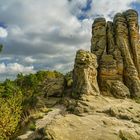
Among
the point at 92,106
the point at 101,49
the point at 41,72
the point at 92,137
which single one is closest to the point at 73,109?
the point at 92,106

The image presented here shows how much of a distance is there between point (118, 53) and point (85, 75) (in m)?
7.54

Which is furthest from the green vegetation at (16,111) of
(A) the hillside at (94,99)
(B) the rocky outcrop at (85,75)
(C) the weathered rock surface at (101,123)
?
(B) the rocky outcrop at (85,75)

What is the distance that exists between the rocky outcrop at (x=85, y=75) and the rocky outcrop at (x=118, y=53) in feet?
8.55

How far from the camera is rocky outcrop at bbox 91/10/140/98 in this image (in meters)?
48.8

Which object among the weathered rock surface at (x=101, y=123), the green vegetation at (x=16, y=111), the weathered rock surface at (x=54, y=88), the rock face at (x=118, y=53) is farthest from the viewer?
the weathered rock surface at (x=54, y=88)

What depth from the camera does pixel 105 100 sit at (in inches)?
1811

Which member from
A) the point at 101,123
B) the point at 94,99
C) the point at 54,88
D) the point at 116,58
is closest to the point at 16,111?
the point at 101,123

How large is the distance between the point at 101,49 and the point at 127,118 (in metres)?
12.5

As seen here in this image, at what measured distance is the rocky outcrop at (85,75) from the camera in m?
45.3

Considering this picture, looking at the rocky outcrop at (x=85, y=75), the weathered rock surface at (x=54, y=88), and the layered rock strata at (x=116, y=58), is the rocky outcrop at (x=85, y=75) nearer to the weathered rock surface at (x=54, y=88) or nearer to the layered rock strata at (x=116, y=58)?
the layered rock strata at (x=116, y=58)

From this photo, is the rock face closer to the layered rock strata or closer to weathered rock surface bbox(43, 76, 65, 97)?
the layered rock strata

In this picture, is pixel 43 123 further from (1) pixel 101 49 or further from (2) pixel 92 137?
(1) pixel 101 49

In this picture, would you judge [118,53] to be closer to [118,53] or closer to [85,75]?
A: [118,53]

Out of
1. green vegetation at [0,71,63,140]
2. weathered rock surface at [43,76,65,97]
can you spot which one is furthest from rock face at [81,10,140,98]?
green vegetation at [0,71,63,140]
